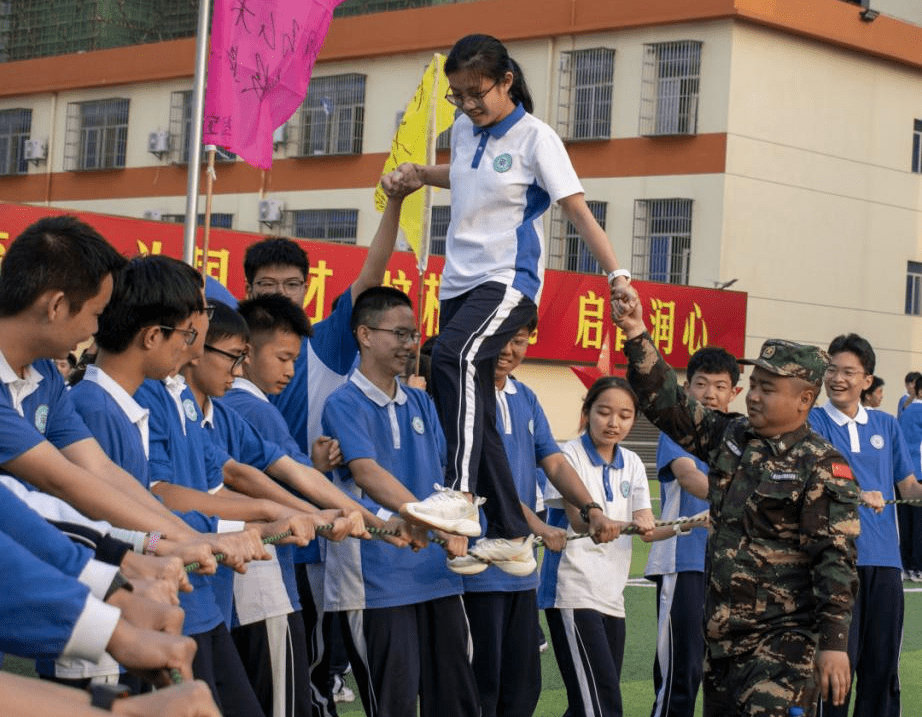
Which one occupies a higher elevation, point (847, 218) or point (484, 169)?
point (847, 218)

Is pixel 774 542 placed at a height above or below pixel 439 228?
below

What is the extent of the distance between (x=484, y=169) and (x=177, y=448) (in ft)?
5.43

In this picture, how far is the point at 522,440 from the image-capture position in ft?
22.0

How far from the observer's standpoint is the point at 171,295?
4.48 m

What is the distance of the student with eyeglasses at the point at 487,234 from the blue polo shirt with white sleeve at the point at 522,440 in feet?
2.15

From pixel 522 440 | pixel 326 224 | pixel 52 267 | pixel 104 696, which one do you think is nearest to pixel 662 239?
pixel 326 224

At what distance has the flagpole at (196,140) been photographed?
318 inches

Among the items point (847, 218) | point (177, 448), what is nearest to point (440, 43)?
point (847, 218)

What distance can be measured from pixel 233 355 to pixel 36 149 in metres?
29.4

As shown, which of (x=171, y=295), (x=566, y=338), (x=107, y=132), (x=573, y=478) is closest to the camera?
(x=171, y=295)

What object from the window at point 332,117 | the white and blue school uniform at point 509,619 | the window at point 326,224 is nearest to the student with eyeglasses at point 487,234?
the white and blue school uniform at point 509,619

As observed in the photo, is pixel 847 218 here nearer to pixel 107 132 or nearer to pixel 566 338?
pixel 566 338

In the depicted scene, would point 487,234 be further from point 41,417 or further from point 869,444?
point 869,444

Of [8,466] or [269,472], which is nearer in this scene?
[8,466]
